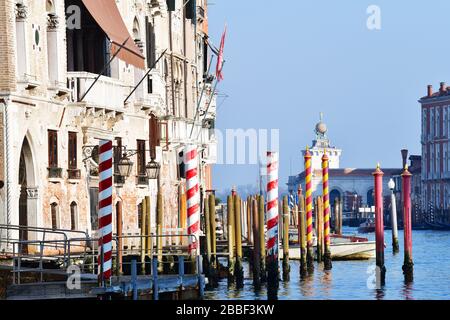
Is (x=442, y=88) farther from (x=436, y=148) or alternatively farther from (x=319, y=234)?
(x=319, y=234)

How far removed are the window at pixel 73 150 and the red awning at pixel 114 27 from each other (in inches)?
80.6

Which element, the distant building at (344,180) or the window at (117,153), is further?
the distant building at (344,180)

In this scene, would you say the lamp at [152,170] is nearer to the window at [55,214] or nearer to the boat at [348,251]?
the window at [55,214]

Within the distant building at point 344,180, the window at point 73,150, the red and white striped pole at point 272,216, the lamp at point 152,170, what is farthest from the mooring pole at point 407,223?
the distant building at point 344,180

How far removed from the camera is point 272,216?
30.1m

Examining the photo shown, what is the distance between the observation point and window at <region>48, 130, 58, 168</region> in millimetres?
33188

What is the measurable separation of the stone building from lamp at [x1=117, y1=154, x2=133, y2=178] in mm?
235

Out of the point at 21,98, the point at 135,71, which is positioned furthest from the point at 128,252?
the point at 135,71

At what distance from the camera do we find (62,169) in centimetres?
3384

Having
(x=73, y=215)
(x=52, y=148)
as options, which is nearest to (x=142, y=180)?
(x=73, y=215)

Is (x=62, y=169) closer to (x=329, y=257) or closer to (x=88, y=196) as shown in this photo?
(x=88, y=196)

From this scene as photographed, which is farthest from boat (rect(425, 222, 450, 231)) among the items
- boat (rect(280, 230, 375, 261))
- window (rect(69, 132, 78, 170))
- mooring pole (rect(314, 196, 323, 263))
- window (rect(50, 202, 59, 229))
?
window (rect(50, 202, 59, 229))

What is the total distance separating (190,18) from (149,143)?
9.24 m

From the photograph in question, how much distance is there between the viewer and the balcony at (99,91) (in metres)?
34.8
